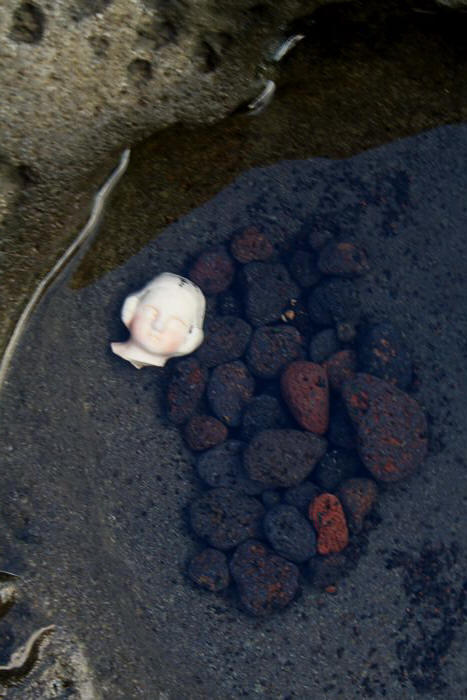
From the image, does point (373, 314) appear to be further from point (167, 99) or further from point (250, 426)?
point (167, 99)

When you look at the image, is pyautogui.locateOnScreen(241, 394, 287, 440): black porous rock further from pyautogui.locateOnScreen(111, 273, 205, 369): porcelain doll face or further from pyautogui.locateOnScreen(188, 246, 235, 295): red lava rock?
pyautogui.locateOnScreen(188, 246, 235, 295): red lava rock

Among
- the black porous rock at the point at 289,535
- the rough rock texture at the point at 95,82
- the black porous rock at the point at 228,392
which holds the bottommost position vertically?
the black porous rock at the point at 289,535

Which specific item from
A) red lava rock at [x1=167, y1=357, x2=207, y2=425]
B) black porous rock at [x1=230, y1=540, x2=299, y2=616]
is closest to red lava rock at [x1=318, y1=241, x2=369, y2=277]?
red lava rock at [x1=167, y1=357, x2=207, y2=425]

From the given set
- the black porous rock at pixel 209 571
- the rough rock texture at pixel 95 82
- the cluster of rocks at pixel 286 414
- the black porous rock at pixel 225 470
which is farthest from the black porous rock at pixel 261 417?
the rough rock texture at pixel 95 82

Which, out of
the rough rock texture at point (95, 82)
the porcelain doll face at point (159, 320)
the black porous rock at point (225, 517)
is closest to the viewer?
the rough rock texture at point (95, 82)

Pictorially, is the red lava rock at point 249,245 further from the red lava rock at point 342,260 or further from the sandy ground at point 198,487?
the red lava rock at point 342,260

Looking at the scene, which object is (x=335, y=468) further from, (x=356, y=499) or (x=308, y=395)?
(x=308, y=395)

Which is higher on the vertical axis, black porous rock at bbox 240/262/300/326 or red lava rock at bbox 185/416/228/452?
black porous rock at bbox 240/262/300/326
